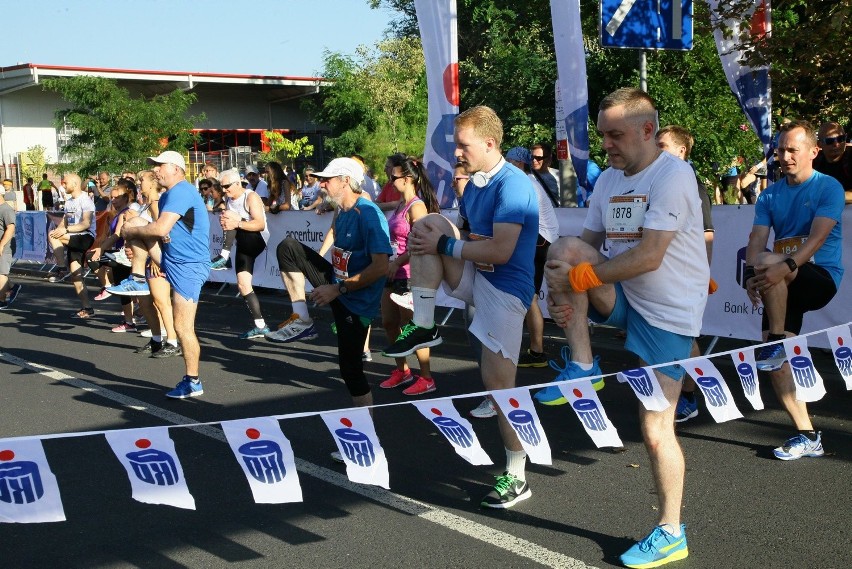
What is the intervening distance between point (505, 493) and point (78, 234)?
11176mm

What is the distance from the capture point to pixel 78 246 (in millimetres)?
14375

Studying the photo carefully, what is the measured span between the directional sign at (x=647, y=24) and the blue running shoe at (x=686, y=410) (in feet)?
13.8

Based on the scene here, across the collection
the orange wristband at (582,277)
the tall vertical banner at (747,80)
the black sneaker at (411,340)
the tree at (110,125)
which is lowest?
the black sneaker at (411,340)

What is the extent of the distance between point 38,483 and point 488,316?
2.28 meters

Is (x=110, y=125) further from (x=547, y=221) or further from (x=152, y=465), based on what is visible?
(x=152, y=465)

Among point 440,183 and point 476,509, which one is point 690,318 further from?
point 440,183

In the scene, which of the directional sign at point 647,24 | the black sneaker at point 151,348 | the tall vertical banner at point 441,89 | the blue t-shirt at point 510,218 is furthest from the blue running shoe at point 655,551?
the tall vertical banner at point 441,89

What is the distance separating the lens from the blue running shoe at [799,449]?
565 cm

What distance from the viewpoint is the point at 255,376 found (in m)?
8.83

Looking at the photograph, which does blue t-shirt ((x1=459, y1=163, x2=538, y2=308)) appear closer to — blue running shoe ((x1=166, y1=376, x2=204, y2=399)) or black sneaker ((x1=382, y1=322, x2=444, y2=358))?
black sneaker ((x1=382, y1=322, x2=444, y2=358))

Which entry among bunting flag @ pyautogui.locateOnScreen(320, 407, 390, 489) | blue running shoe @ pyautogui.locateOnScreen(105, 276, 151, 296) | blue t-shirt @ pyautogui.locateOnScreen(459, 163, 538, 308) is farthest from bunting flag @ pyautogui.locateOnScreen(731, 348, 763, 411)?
blue running shoe @ pyautogui.locateOnScreen(105, 276, 151, 296)

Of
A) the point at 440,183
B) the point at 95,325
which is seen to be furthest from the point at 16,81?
the point at 440,183

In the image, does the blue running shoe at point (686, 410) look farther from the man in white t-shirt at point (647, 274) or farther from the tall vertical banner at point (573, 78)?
the tall vertical banner at point (573, 78)

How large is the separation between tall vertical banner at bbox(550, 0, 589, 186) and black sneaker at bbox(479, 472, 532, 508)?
6.11m
